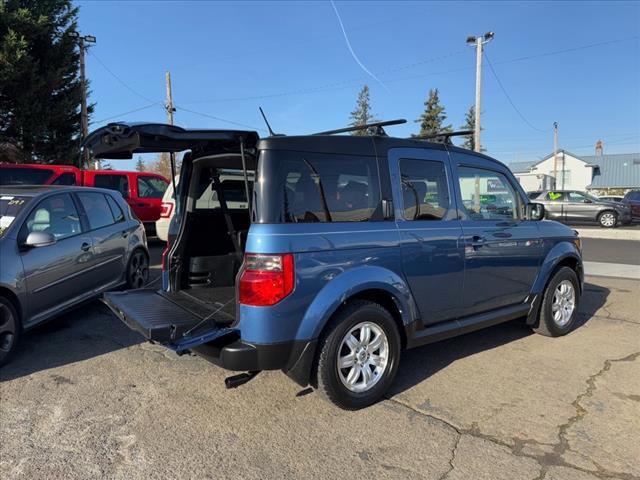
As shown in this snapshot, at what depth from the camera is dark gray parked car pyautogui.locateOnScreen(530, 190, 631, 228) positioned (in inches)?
794

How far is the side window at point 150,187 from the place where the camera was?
40.2 feet

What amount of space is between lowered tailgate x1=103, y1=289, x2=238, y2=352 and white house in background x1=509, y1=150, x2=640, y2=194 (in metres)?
56.4

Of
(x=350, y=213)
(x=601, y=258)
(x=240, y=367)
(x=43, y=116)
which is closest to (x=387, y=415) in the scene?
(x=240, y=367)

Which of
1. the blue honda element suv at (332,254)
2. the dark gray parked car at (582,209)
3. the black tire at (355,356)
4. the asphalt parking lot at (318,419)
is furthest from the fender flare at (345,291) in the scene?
the dark gray parked car at (582,209)

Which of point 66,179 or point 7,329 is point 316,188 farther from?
point 66,179

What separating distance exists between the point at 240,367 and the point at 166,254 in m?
1.84

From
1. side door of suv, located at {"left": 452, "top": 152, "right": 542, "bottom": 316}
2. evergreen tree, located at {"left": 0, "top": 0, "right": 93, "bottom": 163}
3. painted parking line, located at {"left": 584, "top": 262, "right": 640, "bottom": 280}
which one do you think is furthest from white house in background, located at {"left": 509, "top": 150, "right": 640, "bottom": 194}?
side door of suv, located at {"left": 452, "top": 152, "right": 542, "bottom": 316}

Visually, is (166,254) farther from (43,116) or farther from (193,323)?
(43,116)

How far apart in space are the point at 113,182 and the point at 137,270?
6.21 metres

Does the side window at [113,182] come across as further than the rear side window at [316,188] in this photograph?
Yes

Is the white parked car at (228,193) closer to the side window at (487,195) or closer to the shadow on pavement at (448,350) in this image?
the side window at (487,195)

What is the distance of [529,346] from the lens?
4.89 meters

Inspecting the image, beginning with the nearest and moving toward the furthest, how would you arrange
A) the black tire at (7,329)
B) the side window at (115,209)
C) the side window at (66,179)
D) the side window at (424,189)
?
the side window at (424,189)
the black tire at (7,329)
the side window at (115,209)
the side window at (66,179)

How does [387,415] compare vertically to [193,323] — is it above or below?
below
